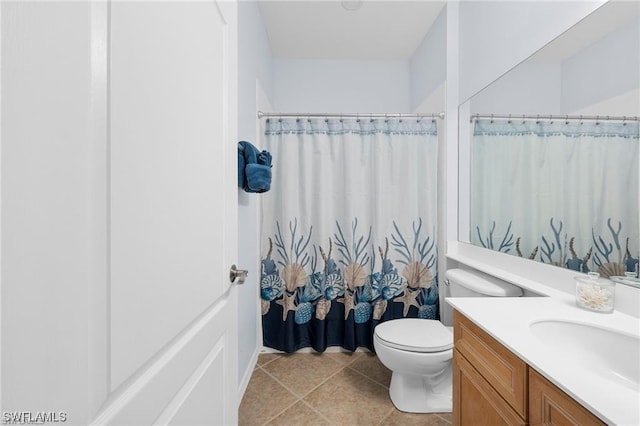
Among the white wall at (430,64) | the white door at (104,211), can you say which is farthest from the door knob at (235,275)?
the white wall at (430,64)

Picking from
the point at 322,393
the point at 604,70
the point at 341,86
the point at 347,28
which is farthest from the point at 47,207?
the point at 341,86

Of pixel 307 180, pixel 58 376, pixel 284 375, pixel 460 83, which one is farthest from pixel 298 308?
pixel 460 83

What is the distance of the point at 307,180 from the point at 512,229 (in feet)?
4.17

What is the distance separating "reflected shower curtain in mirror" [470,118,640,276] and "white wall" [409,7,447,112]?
2.14 ft

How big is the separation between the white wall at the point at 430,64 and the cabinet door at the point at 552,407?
5.87ft

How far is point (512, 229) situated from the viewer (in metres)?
1.50

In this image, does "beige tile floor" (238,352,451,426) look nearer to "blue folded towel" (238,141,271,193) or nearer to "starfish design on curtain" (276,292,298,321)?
"starfish design on curtain" (276,292,298,321)

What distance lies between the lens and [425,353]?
1452 mm

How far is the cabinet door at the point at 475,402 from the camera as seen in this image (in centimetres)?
79

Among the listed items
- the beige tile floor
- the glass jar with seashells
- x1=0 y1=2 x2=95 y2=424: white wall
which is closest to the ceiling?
the glass jar with seashells

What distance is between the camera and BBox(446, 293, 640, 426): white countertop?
55cm

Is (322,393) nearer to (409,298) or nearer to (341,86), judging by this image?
(409,298)

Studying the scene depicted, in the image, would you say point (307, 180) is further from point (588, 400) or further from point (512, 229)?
point (588, 400)

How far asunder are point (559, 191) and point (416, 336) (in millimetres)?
963
